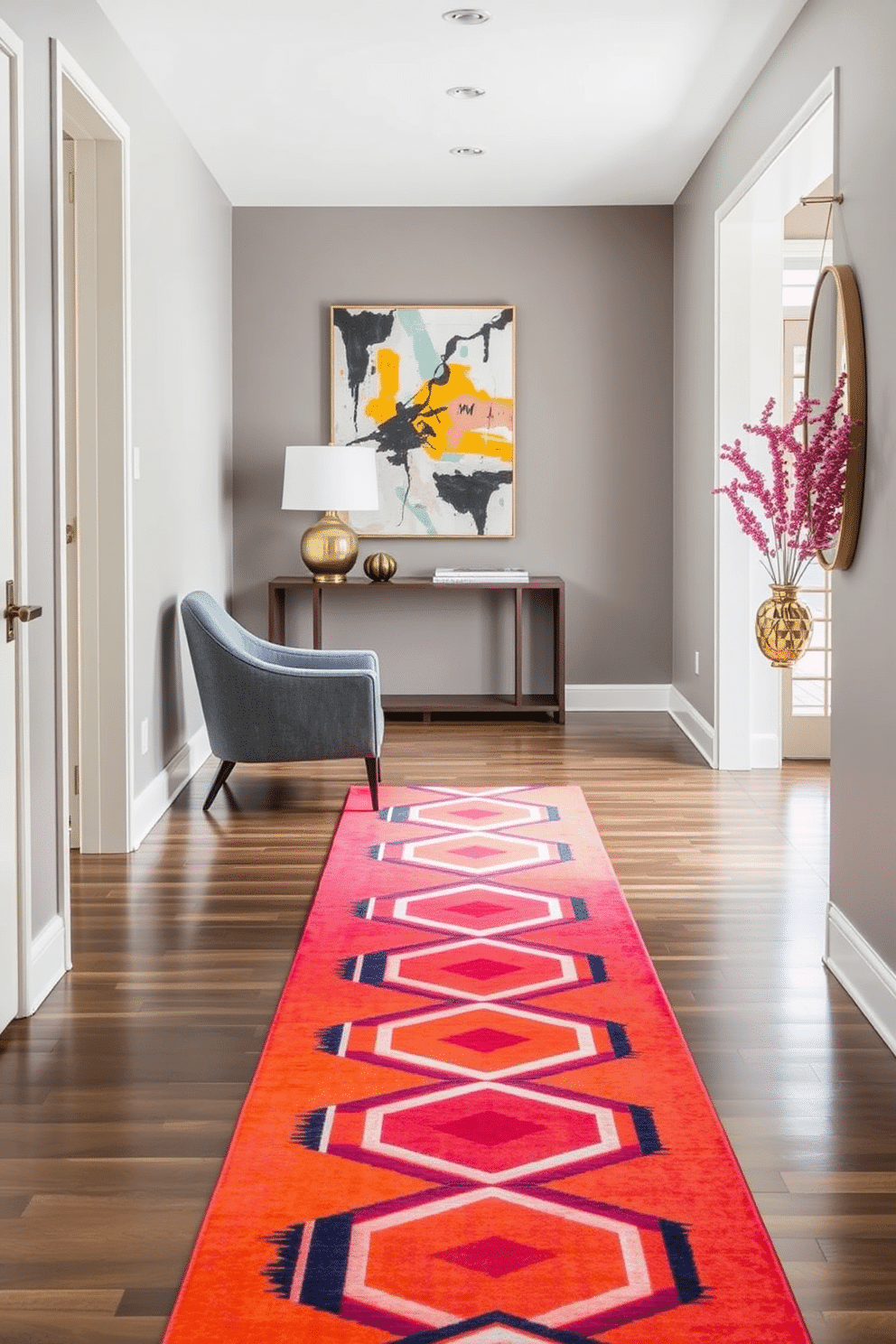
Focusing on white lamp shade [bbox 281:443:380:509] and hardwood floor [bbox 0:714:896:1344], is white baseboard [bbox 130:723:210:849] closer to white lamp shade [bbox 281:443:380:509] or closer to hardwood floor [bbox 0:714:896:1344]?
hardwood floor [bbox 0:714:896:1344]

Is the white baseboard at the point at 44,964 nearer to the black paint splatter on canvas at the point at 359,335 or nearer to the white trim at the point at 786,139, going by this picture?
the white trim at the point at 786,139

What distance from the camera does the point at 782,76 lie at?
14.4 ft

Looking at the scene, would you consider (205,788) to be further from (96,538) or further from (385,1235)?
(385,1235)

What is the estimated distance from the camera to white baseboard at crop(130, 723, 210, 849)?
466 centimetres

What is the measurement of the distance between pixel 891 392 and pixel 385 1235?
205cm

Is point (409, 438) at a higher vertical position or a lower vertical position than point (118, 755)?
higher

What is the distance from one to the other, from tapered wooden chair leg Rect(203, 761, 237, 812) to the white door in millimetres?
2049

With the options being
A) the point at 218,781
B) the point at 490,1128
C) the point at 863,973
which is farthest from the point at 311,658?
the point at 490,1128

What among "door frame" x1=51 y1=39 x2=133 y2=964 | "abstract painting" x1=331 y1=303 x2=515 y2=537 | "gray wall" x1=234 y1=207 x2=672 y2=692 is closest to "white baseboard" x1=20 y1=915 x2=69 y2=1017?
"door frame" x1=51 y1=39 x2=133 y2=964

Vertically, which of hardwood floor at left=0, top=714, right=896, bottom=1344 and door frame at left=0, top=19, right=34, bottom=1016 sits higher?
door frame at left=0, top=19, right=34, bottom=1016

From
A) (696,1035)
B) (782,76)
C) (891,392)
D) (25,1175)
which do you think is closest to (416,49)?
(782,76)

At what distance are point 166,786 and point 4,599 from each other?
2.30 meters

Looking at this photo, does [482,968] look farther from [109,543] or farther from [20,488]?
[109,543]

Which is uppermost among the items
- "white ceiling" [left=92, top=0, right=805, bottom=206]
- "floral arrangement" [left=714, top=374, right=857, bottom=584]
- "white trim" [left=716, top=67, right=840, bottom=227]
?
"white ceiling" [left=92, top=0, right=805, bottom=206]
